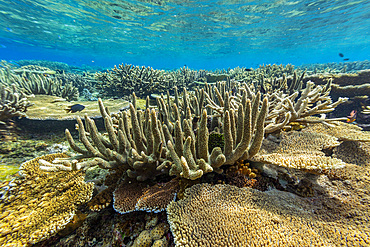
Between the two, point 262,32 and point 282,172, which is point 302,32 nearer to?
point 262,32

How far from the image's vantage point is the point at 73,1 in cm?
1736

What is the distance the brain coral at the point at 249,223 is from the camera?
125 centimetres

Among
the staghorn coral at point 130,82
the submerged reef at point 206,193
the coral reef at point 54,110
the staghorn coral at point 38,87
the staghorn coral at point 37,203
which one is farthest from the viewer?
the staghorn coral at point 130,82

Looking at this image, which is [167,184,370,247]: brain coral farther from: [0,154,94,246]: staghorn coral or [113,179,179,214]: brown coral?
[0,154,94,246]: staghorn coral

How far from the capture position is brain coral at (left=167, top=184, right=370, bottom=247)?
1248 mm

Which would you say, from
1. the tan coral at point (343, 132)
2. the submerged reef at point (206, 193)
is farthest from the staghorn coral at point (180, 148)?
the tan coral at point (343, 132)

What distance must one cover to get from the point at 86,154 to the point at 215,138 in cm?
195

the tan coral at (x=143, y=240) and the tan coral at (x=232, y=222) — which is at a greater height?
the tan coral at (x=232, y=222)

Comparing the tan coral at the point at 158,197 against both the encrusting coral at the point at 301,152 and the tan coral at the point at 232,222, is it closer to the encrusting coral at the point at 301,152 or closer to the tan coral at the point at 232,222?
the tan coral at the point at 232,222

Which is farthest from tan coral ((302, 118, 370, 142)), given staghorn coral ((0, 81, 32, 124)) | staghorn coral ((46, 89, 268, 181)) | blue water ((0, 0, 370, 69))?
blue water ((0, 0, 370, 69))

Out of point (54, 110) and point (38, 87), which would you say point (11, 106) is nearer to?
point (54, 110)

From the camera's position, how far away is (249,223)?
4.44 ft

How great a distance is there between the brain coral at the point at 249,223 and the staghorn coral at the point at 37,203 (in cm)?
131

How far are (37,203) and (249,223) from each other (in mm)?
2659
